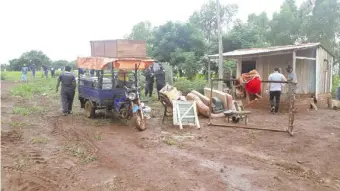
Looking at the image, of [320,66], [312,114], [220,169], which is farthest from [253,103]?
[220,169]

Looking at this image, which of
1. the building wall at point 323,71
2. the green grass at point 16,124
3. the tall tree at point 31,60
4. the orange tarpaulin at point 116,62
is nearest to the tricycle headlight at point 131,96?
the orange tarpaulin at point 116,62

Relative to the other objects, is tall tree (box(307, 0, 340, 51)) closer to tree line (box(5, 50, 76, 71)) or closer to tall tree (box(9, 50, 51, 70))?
tree line (box(5, 50, 76, 71))

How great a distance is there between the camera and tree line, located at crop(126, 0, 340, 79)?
2294cm

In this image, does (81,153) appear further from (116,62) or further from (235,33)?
(235,33)

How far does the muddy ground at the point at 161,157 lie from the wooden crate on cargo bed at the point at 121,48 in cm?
206

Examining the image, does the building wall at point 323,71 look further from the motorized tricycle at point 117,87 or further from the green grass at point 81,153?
the green grass at point 81,153

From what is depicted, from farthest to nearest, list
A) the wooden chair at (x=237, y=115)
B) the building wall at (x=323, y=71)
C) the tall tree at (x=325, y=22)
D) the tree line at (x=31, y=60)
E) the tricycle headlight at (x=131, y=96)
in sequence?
the tree line at (x=31, y=60) → the tall tree at (x=325, y=22) → the building wall at (x=323, y=71) → the wooden chair at (x=237, y=115) → the tricycle headlight at (x=131, y=96)

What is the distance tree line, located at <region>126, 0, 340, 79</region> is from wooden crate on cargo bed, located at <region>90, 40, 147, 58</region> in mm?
12646

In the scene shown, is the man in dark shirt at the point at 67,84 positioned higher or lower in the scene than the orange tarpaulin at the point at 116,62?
lower

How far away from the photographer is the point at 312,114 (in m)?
12.3

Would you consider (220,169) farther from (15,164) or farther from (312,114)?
(312,114)

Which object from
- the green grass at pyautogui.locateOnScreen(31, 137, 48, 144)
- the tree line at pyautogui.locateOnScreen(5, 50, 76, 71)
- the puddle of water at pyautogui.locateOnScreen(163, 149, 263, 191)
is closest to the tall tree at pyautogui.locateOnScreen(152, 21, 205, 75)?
the green grass at pyautogui.locateOnScreen(31, 137, 48, 144)

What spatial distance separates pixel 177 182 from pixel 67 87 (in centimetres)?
686

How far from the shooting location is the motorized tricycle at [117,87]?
902 cm
